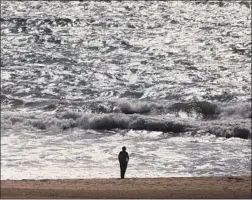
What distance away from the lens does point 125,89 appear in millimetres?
32938

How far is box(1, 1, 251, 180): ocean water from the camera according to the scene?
20.5m

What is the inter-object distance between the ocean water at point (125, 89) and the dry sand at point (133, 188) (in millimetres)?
1290

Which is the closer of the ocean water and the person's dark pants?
the person's dark pants

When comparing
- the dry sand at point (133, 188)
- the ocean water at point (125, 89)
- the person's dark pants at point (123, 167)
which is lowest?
the dry sand at point (133, 188)

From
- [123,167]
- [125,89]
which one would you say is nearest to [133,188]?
[123,167]

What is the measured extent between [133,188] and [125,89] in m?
17.1

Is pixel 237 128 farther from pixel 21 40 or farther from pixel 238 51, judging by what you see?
pixel 21 40

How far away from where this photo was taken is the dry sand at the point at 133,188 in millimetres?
14906

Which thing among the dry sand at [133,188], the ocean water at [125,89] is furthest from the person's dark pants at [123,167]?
the ocean water at [125,89]

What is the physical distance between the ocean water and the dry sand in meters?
1.29

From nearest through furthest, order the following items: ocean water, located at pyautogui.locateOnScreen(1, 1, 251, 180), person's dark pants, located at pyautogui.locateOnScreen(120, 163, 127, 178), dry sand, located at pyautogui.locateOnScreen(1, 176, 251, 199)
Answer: dry sand, located at pyautogui.locateOnScreen(1, 176, 251, 199) < person's dark pants, located at pyautogui.locateOnScreen(120, 163, 127, 178) < ocean water, located at pyautogui.locateOnScreen(1, 1, 251, 180)

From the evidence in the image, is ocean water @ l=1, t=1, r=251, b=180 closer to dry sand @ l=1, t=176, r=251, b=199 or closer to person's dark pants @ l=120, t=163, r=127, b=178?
person's dark pants @ l=120, t=163, r=127, b=178

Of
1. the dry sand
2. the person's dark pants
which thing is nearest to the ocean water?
the person's dark pants

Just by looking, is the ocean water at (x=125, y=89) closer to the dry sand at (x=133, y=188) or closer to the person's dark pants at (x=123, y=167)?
the person's dark pants at (x=123, y=167)
